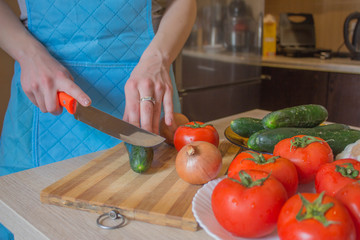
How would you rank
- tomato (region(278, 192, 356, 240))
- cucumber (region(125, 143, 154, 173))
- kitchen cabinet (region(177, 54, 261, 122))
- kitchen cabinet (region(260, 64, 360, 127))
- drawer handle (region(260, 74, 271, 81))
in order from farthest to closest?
drawer handle (region(260, 74, 271, 81)), kitchen cabinet (region(260, 64, 360, 127)), kitchen cabinet (region(177, 54, 261, 122)), cucumber (region(125, 143, 154, 173)), tomato (region(278, 192, 356, 240))

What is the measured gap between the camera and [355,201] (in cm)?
42

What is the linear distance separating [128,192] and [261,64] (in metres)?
2.34

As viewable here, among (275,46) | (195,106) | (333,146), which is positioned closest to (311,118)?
(333,146)

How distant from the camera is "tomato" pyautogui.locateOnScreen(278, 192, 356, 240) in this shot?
377 millimetres

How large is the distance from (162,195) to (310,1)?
3045 millimetres

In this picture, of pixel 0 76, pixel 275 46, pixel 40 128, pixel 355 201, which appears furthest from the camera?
pixel 275 46

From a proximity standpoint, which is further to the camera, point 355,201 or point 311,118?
point 311,118

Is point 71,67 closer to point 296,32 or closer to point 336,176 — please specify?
point 336,176

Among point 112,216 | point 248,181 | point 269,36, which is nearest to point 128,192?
point 112,216

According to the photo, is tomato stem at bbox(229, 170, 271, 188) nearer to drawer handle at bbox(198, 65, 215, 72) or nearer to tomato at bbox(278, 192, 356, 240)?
tomato at bbox(278, 192, 356, 240)

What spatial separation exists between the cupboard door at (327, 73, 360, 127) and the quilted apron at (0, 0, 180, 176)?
1803 millimetres

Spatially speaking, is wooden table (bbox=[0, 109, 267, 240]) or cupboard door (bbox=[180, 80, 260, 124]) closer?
wooden table (bbox=[0, 109, 267, 240])

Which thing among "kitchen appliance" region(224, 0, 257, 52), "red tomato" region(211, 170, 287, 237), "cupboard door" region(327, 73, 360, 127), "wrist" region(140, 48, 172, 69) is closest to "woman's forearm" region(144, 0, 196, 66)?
"wrist" region(140, 48, 172, 69)

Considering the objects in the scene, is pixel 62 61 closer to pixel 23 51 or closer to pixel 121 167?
pixel 23 51
